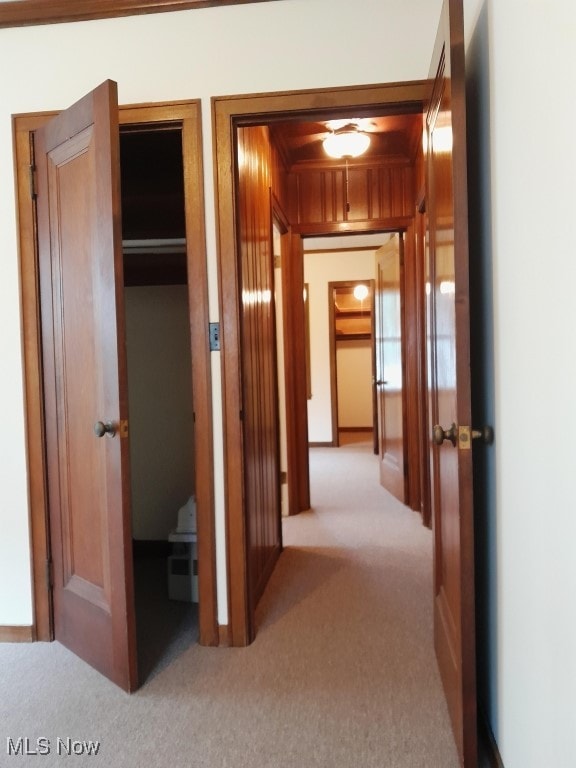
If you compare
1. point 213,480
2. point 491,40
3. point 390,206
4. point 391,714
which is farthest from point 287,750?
point 390,206

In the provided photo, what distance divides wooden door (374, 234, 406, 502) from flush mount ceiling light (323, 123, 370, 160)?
90cm

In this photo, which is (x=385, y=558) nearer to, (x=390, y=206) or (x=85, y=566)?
(x=85, y=566)

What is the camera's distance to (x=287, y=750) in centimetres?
162

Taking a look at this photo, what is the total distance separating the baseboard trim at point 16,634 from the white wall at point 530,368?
A: 1.84 meters

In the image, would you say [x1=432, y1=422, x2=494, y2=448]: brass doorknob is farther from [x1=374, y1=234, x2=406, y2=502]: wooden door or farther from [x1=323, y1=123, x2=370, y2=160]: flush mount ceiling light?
[x1=374, y1=234, x2=406, y2=502]: wooden door

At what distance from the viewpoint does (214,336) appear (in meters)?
2.17

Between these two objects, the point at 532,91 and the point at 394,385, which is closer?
the point at 532,91

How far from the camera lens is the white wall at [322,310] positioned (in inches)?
283

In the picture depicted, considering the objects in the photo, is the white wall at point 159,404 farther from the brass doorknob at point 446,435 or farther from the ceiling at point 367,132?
the brass doorknob at point 446,435

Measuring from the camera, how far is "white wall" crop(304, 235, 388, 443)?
23.6 feet

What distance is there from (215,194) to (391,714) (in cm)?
196

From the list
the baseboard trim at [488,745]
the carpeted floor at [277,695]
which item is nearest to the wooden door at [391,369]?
the carpeted floor at [277,695]

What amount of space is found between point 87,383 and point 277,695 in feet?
4.28

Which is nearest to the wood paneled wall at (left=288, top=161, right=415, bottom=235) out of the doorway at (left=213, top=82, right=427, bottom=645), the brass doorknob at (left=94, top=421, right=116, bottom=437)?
the doorway at (left=213, top=82, right=427, bottom=645)
